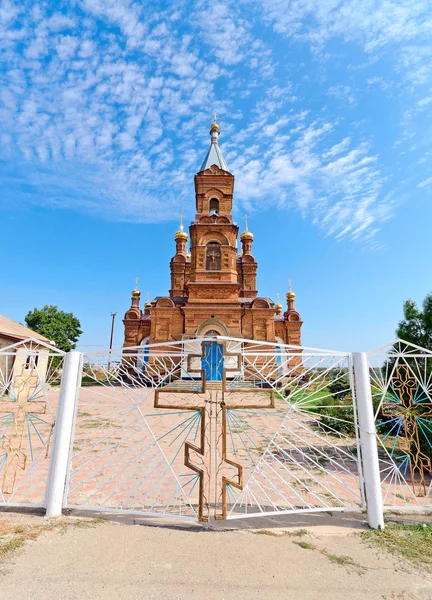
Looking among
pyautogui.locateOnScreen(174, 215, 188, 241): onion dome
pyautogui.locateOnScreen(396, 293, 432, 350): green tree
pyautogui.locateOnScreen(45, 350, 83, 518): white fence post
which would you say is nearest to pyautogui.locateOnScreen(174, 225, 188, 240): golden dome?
pyautogui.locateOnScreen(174, 215, 188, 241): onion dome

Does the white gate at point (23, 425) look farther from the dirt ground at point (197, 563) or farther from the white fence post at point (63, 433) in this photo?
the dirt ground at point (197, 563)

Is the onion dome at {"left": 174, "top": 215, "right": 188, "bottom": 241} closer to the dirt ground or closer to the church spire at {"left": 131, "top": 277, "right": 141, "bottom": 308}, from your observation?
the church spire at {"left": 131, "top": 277, "right": 141, "bottom": 308}

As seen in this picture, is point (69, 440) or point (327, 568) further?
point (69, 440)

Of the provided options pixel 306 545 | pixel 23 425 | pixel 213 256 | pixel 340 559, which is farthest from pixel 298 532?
pixel 213 256

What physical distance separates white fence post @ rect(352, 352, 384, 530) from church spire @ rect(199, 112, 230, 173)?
75.4 feet

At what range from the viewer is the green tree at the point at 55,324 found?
91.7ft

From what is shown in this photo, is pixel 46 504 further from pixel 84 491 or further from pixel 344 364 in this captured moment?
pixel 344 364

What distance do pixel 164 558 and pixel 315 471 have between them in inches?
141

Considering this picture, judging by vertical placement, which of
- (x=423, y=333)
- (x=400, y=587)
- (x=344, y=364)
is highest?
(x=423, y=333)

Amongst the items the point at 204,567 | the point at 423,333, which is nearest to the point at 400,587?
the point at 204,567

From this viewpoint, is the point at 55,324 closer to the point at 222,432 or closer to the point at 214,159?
the point at 214,159

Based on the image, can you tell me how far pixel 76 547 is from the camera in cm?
273

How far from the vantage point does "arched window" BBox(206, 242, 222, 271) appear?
21266 mm

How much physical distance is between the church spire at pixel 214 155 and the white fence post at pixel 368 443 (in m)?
23.0
